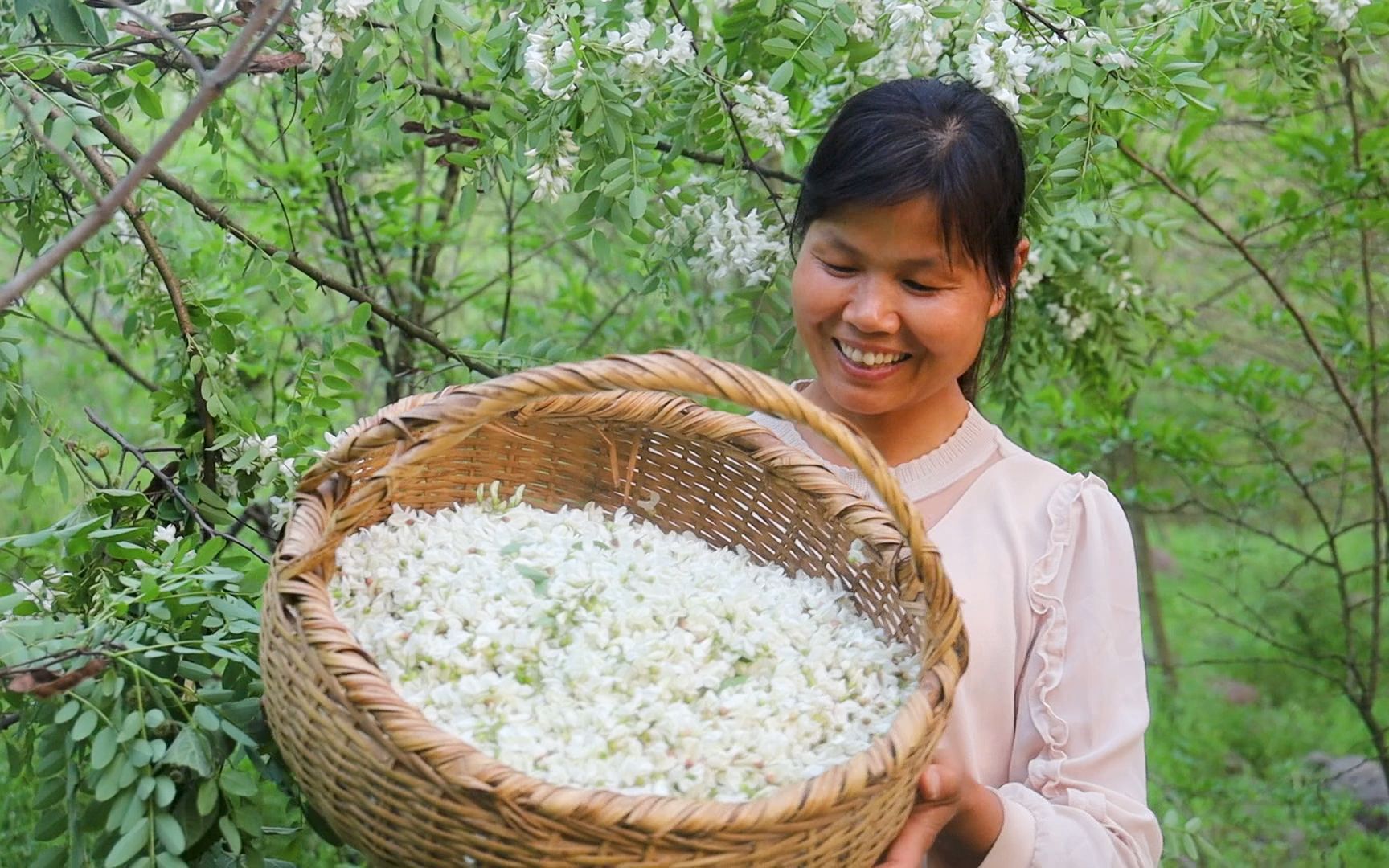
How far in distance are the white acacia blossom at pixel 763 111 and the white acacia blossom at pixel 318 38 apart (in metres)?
0.57

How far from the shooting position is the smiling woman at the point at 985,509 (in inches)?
58.3

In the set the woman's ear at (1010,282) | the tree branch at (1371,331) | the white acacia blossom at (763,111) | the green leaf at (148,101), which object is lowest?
the tree branch at (1371,331)

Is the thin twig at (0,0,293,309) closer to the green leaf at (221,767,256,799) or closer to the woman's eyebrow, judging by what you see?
the green leaf at (221,767,256,799)

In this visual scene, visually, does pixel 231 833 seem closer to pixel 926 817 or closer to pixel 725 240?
pixel 926 817

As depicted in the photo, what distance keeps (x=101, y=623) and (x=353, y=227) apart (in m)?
2.42

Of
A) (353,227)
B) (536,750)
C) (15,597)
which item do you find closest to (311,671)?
(536,750)

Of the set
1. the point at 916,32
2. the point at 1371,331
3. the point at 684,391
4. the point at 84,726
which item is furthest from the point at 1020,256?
the point at 1371,331

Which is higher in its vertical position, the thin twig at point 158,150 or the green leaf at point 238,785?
the thin twig at point 158,150

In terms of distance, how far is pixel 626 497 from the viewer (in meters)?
1.58

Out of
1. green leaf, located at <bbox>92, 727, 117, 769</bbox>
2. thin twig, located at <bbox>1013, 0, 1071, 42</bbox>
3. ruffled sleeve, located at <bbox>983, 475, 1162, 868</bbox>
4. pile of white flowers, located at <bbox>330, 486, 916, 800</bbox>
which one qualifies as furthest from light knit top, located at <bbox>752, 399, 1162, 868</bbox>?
green leaf, located at <bbox>92, 727, 117, 769</bbox>

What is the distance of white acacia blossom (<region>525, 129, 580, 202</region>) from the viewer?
1838 mm

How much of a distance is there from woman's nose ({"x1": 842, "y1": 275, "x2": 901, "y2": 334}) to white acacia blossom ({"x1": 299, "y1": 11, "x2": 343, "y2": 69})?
821mm

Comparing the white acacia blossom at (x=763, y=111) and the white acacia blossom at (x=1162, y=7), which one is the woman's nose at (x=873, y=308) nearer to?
the white acacia blossom at (x=763, y=111)

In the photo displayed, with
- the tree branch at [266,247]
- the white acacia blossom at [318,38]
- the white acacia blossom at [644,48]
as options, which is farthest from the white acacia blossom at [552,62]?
the tree branch at [266,247]
